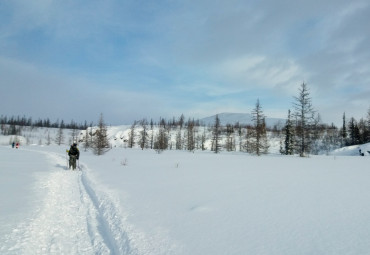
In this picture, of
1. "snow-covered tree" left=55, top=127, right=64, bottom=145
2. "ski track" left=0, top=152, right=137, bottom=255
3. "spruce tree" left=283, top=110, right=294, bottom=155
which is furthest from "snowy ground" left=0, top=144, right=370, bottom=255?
"snow-covered tree" left=55, top=127, right=64, bottom=145

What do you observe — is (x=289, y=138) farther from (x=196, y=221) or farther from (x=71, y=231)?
(x=71, y=231)

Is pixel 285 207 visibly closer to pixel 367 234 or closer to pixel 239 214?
pixel 239 214

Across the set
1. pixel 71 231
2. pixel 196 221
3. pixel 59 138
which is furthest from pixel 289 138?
pixel 59 138

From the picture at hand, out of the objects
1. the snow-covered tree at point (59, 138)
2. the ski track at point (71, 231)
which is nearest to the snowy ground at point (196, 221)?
the ski track at point (71, 231)

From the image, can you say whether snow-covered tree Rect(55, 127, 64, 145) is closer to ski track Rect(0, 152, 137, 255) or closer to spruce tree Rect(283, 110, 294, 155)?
spruce tree Rect(283, 110, 294, 155)

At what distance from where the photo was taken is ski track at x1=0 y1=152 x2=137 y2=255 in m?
4.59

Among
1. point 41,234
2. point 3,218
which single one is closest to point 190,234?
point 41,234

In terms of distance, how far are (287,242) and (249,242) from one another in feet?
2.07

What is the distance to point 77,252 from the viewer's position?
14.8 feet

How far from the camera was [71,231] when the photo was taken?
5.49 meters

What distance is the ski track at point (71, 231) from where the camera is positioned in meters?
4.59

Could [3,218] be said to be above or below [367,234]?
below

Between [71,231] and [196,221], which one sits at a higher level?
[196,221]

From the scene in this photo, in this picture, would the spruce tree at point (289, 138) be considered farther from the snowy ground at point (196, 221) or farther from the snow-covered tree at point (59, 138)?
the snow-covered tree at point (59, 138)
